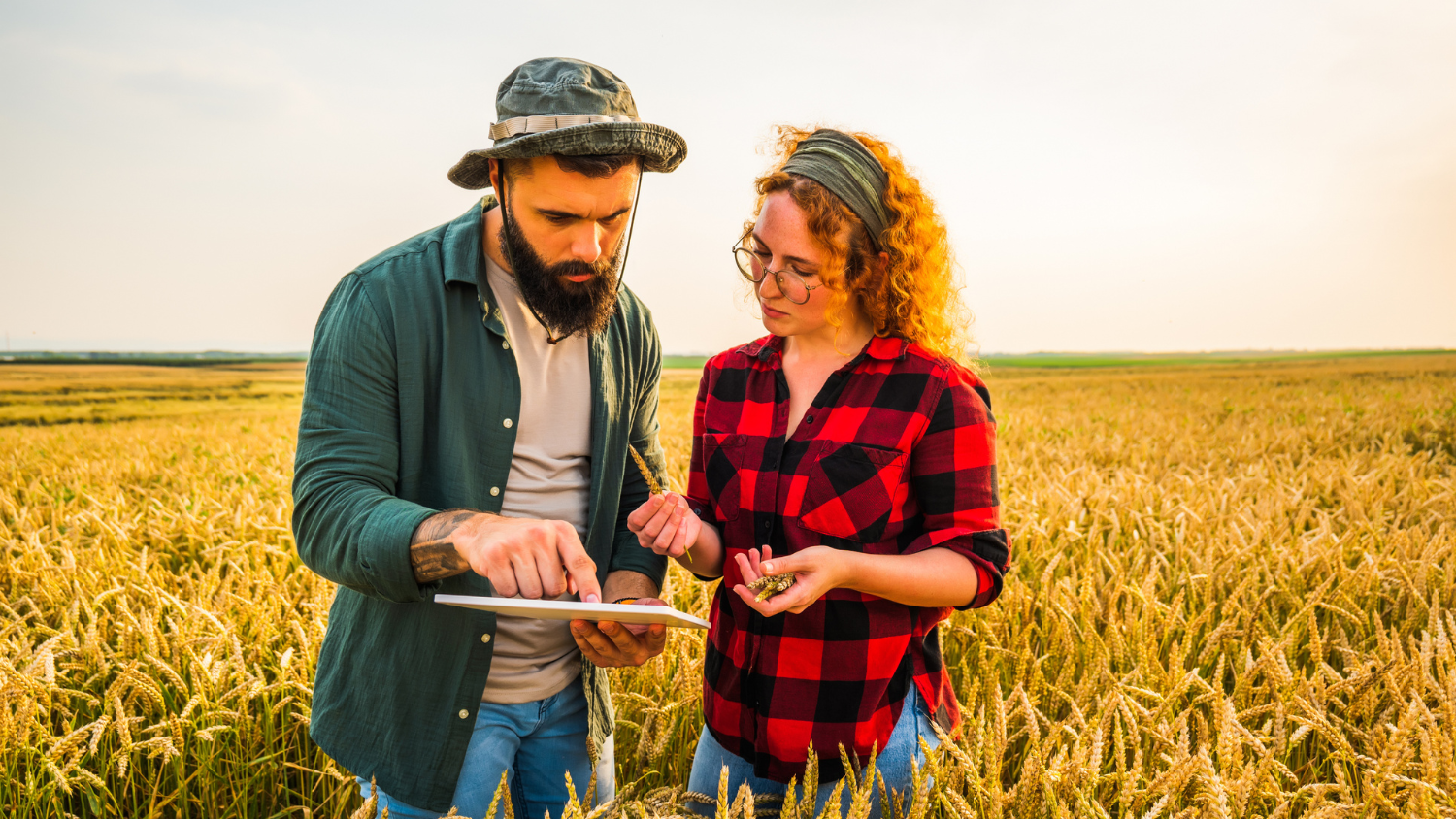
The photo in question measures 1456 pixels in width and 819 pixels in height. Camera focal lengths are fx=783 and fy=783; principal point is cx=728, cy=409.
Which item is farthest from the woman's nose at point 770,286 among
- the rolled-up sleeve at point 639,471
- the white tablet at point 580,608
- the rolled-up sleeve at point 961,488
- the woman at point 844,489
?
the white tablet at point 580,608

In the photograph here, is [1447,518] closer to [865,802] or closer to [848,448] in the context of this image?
[848,448]

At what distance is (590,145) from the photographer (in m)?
1.91


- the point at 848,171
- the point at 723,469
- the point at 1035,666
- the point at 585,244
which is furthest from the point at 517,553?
the point at 1035,666

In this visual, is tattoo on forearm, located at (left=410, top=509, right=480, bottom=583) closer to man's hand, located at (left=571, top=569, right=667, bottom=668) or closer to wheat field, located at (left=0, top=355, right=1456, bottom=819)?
man's hand, located at (left=571, top=569, right=667, bottom=668)

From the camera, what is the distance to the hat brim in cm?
188

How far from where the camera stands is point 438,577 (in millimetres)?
1607

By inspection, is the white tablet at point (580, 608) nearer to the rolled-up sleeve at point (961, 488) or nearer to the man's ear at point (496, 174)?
the rolled-up sleeve at point (961, 488)

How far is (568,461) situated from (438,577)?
596 mm

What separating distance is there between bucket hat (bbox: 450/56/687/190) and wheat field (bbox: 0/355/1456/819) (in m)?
1.48

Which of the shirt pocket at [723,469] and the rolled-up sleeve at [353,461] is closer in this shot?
the rolled-up sleeve at [353,461]

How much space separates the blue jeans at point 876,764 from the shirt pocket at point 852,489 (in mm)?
474

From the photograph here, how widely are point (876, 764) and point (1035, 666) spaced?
1.06 metres

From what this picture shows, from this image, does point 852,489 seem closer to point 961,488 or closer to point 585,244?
point 961,488

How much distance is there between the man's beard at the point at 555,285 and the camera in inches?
79.0
